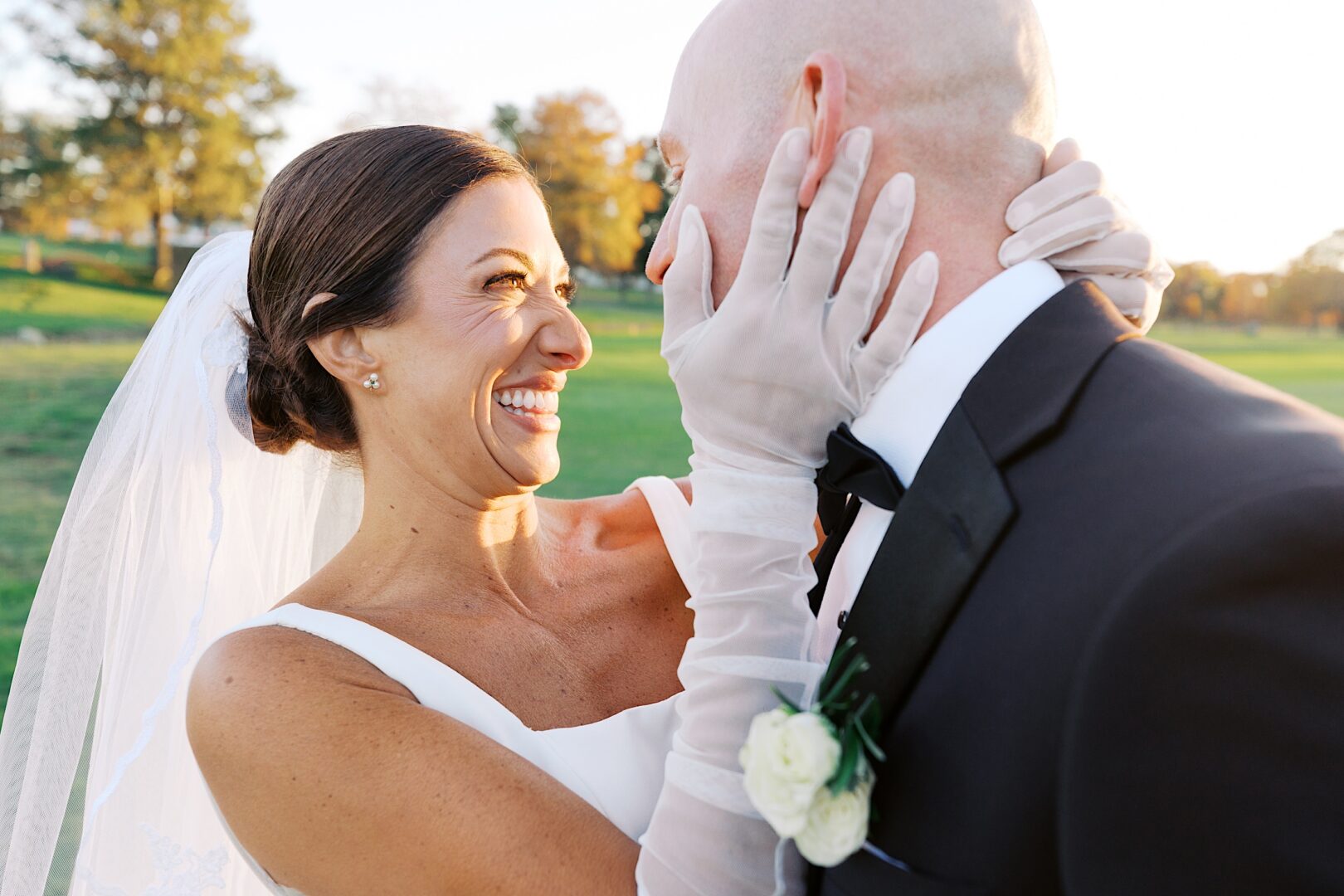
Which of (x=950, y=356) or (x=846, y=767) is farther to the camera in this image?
(x=950, y=356)

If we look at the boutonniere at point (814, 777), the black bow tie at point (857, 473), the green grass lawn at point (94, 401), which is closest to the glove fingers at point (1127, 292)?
the black bow tie at point (857, 473)

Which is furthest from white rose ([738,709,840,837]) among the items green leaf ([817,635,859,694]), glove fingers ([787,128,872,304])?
glove fingers ([787,128,872,304])

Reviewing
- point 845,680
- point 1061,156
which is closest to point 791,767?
point 845,680

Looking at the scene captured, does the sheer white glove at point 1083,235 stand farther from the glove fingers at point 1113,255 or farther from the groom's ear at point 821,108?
the groom's ear at point 821,108

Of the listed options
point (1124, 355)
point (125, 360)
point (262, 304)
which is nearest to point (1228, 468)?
point (1124, 355)

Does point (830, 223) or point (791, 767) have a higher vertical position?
point (830, 223)

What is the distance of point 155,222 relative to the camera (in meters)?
36.1

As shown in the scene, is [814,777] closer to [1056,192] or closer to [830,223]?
[830,223]

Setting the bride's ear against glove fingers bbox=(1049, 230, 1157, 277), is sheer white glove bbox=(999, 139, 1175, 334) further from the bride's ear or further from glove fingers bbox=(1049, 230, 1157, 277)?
the bride's ear

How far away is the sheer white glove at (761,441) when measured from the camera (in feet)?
5.42

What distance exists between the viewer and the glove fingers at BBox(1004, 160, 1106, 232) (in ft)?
5.24

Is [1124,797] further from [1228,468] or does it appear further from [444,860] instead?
[444,860]

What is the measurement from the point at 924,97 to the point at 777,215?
28 centimetres

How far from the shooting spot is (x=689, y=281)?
1798mm
